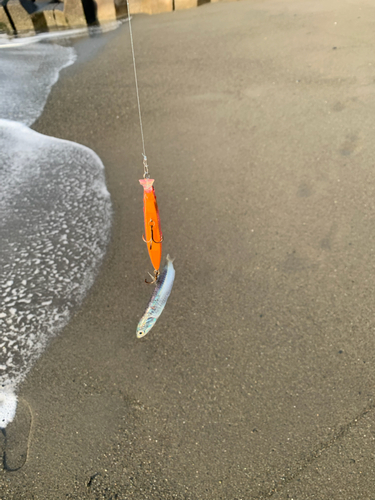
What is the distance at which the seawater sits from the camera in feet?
12.8

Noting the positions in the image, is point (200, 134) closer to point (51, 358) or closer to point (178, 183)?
point (178, 183)

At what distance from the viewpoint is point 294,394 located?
3.31 m

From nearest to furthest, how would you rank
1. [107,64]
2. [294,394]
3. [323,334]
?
[294,394] < [323,334] < [107,64]

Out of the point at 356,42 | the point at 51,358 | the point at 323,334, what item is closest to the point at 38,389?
the point at 51,358

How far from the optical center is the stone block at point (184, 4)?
9.25 meters

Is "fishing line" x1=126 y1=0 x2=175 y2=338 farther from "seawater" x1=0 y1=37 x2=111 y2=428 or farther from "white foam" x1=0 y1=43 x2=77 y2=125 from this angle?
"white foam" x1=0 y1=43 x2=77 y2=125

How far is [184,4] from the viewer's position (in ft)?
30.6

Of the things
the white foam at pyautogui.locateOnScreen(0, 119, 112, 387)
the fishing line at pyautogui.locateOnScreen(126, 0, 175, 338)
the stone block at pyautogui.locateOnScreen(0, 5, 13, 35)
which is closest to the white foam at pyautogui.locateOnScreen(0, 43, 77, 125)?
the white foam at pyautogui.locateOnScreen(0, 119, 112, 387)

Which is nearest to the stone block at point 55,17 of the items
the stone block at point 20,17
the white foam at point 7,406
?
the stone block at point 20,17

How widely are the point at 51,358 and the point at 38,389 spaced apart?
0.32 metres

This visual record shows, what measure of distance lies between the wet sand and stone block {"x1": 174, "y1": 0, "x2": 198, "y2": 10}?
3.61 metres

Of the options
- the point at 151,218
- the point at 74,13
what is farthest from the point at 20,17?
the point at 151,218

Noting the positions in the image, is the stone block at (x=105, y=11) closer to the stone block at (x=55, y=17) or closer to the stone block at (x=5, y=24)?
the stone block at (x=55, y=17)

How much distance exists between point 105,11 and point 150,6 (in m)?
1.34
